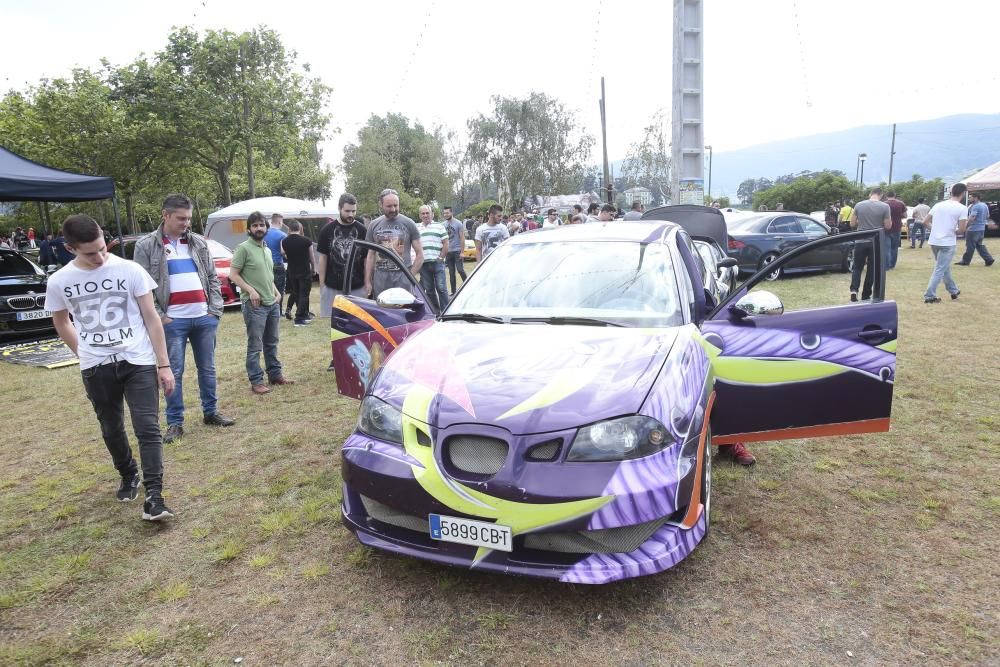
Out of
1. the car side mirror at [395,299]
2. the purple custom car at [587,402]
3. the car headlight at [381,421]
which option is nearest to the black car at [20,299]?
the car side mirror at [395,299]

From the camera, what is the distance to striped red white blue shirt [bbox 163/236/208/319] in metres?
4.53

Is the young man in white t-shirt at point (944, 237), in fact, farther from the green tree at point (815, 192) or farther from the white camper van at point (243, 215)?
the green tree at point (815, 192)

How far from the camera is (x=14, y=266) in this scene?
9633 mm

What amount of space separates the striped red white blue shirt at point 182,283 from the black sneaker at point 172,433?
0.89m

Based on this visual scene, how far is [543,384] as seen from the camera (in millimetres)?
2566

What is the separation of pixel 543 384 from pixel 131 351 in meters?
2.29

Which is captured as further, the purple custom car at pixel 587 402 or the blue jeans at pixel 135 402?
the blue jeans at pixel 135 402

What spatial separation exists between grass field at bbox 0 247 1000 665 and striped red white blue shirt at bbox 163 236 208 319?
103 centimetres

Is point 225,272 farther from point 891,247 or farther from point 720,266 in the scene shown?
point 891,247

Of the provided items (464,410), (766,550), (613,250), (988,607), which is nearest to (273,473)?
(464,410)

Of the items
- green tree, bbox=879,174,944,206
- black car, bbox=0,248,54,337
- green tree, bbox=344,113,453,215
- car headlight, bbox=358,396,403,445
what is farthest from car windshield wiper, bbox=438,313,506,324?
green tree, bbox=879,174,944,206

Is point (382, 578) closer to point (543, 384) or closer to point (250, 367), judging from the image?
point (543, 384)

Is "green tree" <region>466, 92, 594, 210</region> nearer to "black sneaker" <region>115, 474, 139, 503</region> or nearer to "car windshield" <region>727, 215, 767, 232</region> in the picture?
"car windshield" <region>727, 215, 767, 232</region>

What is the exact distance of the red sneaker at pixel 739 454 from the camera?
12.8ft
